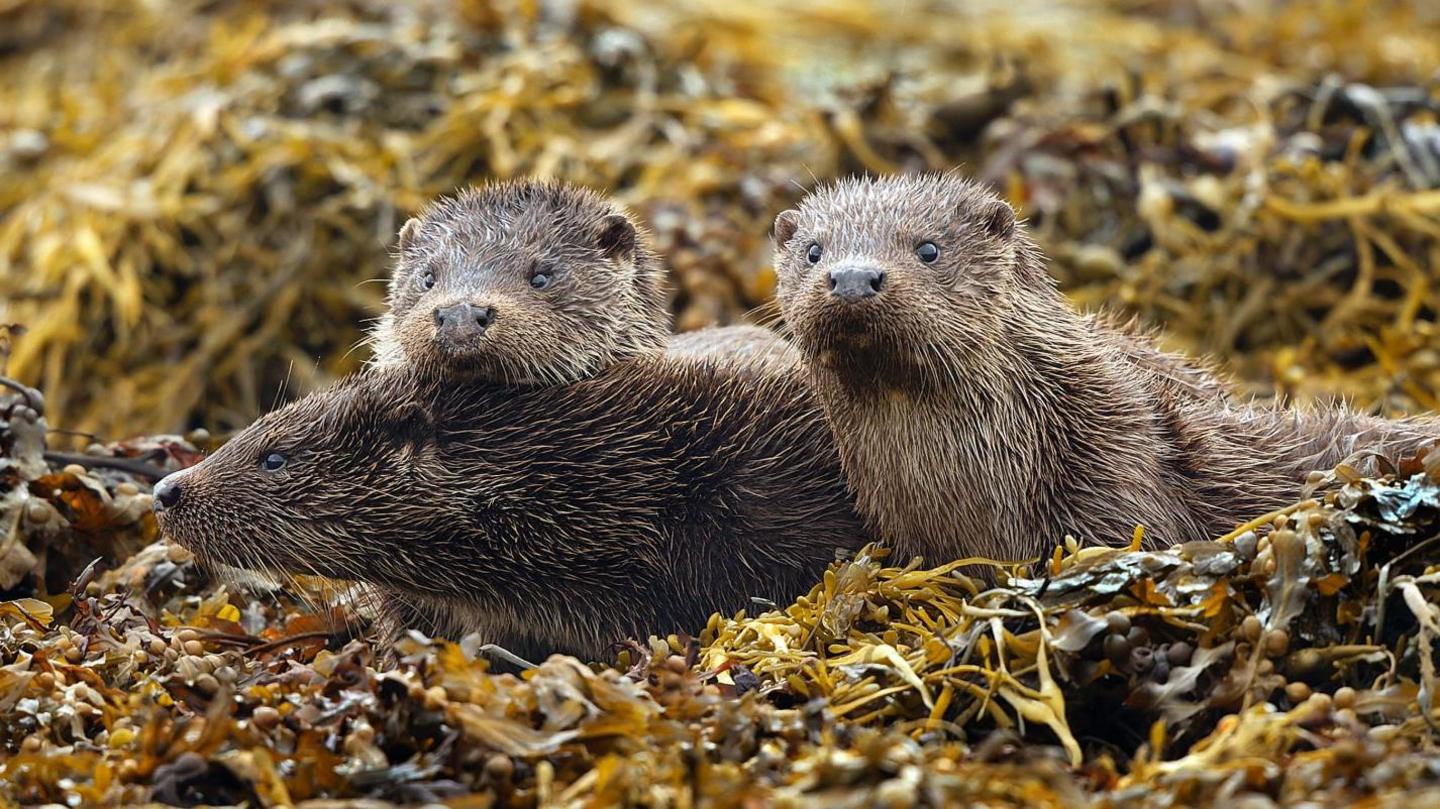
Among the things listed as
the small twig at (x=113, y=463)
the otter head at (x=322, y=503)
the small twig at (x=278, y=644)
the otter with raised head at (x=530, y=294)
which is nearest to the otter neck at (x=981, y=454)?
the otter with raised head at (x=530, y=294)

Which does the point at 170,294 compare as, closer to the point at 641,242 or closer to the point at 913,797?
the point at 641,242

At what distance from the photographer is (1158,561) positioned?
4.71m

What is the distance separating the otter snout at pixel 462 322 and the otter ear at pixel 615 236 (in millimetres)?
659

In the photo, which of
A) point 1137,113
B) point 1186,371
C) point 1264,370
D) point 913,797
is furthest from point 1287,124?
point 913,797

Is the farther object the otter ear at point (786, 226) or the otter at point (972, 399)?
the otter ear at point (786, 226)

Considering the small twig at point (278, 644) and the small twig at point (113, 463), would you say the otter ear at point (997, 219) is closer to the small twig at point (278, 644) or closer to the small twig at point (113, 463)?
the small twig at point (278, 644)

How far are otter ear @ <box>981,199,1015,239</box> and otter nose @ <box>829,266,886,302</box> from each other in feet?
1.86

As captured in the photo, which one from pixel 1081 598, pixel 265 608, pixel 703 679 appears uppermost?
pixel 1081 598

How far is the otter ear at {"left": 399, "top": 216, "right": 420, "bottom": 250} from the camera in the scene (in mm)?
6164

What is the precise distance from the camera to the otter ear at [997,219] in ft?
17.6

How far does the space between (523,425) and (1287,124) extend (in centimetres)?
502

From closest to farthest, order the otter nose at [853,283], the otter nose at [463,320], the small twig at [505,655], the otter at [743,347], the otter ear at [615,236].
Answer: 1. the small twig at [505,655]
2. the otter nose at [853,283]
3. the otter nose at [463,320]
4. the otter at [743,347]
5. the otter ear at [615,236]

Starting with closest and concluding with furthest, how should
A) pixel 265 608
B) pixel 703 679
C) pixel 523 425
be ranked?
pixel 703 679, pixel 523 425, pixel 265 608

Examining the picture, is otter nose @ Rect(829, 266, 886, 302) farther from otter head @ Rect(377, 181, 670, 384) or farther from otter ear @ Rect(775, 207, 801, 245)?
otter head @ Rect(377, 181, 670, 384)
